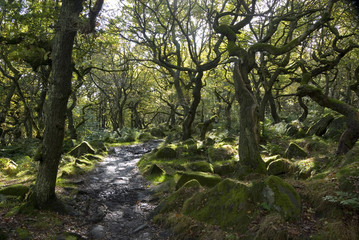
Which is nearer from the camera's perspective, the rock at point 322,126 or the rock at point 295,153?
the rock at point 295,153

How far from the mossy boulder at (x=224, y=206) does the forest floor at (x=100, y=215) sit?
3.31ft

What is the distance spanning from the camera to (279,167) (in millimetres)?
8742

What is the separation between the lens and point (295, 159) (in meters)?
9.52

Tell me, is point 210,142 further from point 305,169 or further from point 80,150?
point 80,150

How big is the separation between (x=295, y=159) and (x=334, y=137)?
A: 3.48 metres

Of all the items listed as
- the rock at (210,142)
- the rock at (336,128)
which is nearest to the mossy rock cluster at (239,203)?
the rock at (336,128)

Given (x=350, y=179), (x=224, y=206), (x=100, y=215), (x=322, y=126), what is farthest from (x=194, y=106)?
(x=350, y=179)

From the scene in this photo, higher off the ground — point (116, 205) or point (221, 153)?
point (221, 153)

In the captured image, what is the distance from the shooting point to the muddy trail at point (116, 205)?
6.20 metres

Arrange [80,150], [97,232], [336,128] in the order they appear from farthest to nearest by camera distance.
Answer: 1. [80,150]
2. [336,128]
3. [97,232]

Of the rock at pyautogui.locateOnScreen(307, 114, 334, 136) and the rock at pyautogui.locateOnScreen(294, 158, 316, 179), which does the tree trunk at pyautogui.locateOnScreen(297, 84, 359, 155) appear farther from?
the rock at pyautogui.locateOnScreen(307, 114, 334, 136)

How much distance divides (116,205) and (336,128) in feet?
36.6

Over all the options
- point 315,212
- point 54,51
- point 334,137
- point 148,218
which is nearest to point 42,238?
point 148,218

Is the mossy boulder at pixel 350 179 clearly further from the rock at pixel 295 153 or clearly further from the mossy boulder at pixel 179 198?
the rock at pixel 295 153
